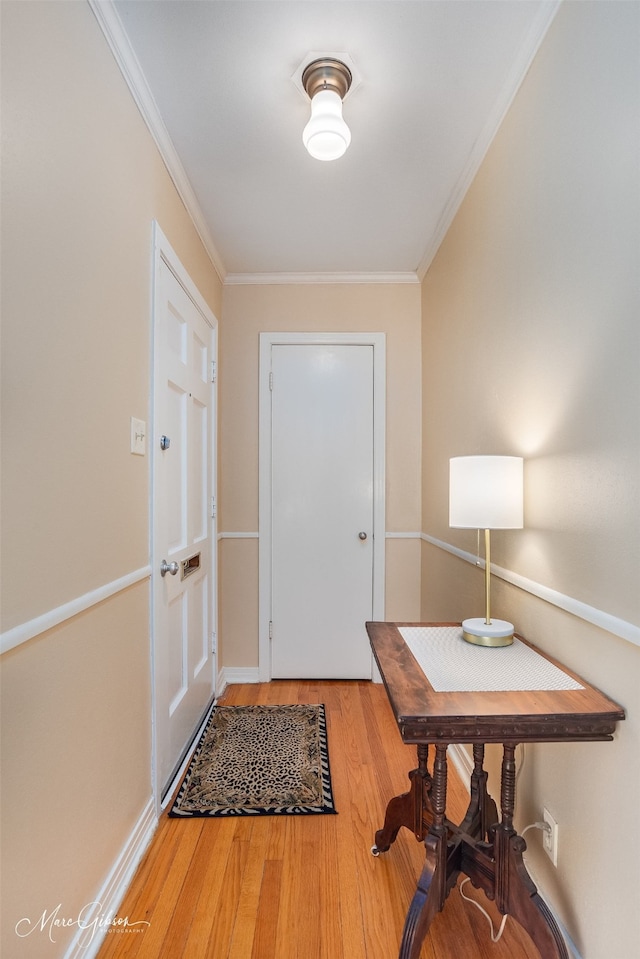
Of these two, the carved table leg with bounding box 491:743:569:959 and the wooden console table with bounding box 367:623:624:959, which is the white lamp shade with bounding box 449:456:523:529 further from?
the carved table leg with bounding box 491:743:569:959

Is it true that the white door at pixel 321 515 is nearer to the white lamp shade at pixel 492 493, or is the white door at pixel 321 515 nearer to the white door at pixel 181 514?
the white door at pixel 181 514

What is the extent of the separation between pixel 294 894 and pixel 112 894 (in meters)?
0.51

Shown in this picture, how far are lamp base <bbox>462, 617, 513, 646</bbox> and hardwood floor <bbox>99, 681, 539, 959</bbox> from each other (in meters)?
0.74

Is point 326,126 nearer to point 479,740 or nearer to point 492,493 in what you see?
point 492,493

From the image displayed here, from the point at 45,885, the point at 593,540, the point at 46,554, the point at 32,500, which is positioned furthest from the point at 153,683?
the point at 593,540

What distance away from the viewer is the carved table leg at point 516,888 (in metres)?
1.10

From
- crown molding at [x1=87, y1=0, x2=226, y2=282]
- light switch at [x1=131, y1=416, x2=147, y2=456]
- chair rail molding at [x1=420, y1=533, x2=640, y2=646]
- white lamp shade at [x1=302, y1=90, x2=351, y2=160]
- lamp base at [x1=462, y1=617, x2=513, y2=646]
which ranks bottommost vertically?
lamp base at [x1=462, y1=617, x2=513, y2=646]

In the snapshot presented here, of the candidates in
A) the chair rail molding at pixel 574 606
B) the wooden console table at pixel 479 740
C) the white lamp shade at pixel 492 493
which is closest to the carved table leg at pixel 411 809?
the wooden console table at pixel 479 740

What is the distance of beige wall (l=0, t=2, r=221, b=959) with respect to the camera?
95 centimetres

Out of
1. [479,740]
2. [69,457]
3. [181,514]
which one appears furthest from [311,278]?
[479,740]

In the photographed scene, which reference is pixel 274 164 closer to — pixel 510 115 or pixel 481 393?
pixel 510 115

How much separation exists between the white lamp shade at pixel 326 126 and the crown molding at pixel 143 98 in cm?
55

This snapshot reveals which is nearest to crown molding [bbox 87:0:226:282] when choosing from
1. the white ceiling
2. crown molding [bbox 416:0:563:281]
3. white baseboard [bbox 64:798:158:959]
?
the white ceiling

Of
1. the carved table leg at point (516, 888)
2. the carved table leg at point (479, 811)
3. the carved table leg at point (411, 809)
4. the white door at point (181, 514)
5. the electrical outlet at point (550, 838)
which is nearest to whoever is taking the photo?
the carved table leg at point (516, 888)
